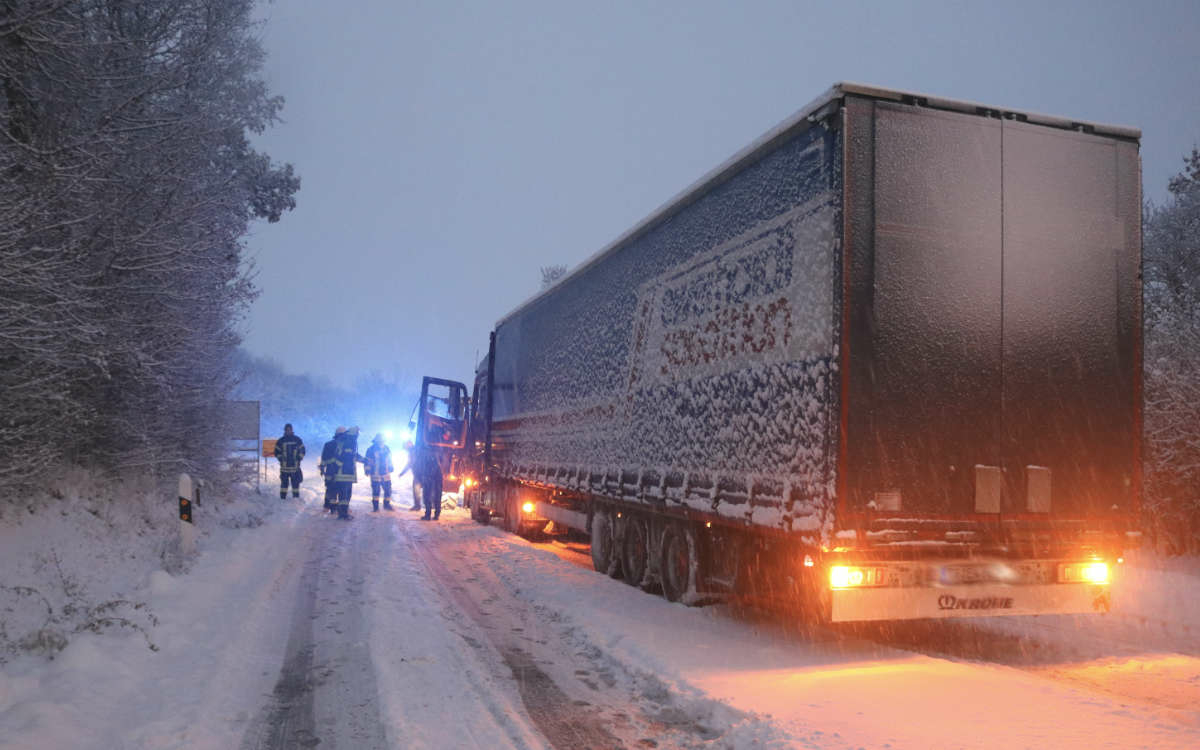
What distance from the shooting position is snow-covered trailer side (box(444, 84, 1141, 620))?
5953mm

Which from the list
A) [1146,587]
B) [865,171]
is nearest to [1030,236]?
[865,171]

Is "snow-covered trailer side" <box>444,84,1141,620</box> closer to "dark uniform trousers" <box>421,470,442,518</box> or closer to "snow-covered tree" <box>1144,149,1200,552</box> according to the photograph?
"snow-covered tree" <box>1144,149,1200,552</box>

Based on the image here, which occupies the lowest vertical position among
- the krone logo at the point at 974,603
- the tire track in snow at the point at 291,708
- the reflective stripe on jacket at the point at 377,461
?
the tire track in snow at the point at 291,708

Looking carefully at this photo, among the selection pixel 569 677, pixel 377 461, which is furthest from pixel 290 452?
pixel 569 677

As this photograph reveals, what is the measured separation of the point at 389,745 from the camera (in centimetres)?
456

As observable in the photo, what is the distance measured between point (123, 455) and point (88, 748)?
9.18m

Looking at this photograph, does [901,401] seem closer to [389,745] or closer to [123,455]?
[389,745]

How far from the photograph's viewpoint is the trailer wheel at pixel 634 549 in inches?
393

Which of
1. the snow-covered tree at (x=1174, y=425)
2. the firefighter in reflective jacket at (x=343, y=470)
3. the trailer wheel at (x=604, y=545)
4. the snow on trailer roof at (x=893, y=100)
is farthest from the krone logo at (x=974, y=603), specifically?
the firefighter in reflective jacket at (x=343, y=470)

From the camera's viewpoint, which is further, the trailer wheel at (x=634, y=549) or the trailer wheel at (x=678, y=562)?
the trailer wheel at (x=634, y=549)

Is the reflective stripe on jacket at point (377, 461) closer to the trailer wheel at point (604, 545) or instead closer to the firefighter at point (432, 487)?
the firefighter at point (432, 487)

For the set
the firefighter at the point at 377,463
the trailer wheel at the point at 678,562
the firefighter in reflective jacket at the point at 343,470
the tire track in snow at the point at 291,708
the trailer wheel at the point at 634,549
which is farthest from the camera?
the firefighter at the point at 377,463

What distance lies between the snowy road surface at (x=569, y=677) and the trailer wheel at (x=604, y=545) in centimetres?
108

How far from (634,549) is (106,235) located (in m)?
7.22
